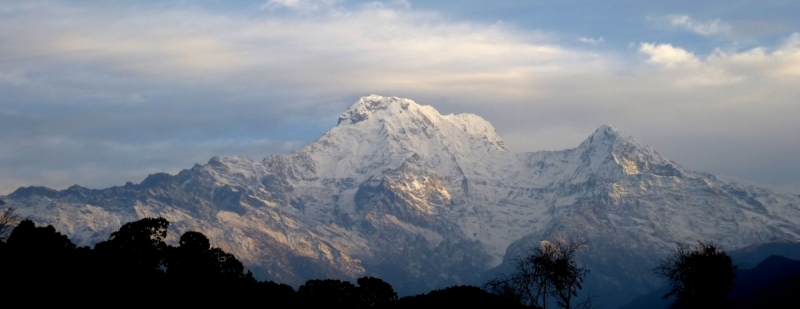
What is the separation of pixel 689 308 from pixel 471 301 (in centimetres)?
2304

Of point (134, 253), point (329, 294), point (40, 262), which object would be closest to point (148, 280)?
point (134, 253)

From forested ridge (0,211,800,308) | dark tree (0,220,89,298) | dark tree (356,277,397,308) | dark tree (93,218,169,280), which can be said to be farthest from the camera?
dark tree (356,277,397,308)

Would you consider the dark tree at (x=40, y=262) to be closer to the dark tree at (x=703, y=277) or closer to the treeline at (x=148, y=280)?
the treeline at (x=148, y=280)

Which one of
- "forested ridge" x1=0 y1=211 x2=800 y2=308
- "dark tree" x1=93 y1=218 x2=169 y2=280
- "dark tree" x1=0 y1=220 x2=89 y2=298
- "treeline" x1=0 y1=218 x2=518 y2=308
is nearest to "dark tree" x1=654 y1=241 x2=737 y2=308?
"forested ridge" x1=0 y1=211 x2=800 y2=308

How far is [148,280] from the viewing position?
13512 centimetres

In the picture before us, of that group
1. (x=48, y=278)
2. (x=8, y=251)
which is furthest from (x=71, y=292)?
(x=8, y=251)

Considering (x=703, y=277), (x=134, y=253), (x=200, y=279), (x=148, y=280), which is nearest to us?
(x=703, y=277)

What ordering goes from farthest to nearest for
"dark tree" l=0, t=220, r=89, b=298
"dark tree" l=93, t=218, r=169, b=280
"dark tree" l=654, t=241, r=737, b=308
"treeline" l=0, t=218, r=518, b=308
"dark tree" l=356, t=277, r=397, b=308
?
"dark tree" l=356, t=277, r=397, b=308 → "dark tree" l=93, t=218, r=169, b=280 → "treeline" l=0, t=218, r=518, b=308 → "dark tree" l=0, t=220, r=89, b=298 → "dark tree" l=654, t=241, r=737, b=308

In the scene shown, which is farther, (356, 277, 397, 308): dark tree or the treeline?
(356, 277, 397, 308): dark tree

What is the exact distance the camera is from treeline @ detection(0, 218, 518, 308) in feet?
395

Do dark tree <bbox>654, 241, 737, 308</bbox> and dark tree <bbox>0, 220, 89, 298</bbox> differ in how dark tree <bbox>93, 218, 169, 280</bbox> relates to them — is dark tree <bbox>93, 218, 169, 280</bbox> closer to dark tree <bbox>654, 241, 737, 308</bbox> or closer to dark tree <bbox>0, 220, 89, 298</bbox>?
dark tree <bbox>0, 220, 89, 298</bbox>

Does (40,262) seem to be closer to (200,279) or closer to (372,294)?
(200,279)

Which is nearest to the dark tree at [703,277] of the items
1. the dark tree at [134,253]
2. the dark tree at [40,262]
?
the dark tree at [40,262]

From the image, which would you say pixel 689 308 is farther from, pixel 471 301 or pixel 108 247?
pixel 108 247
